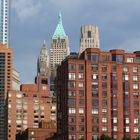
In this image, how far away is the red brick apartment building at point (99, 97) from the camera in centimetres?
18788

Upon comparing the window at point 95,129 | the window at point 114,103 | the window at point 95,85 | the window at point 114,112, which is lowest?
the window at point 95,129

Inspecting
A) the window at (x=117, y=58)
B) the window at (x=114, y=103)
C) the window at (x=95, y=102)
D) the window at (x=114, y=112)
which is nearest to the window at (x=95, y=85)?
the window at (x=95, y=102)

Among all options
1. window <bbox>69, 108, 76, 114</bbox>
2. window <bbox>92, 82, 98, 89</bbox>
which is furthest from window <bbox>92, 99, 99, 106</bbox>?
window <bbox>69, 108, 76, 114</bbox>

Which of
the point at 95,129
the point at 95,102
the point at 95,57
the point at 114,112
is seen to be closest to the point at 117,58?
the point at 95,57

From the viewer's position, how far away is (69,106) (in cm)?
18825

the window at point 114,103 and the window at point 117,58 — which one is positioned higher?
the window at point 117,58

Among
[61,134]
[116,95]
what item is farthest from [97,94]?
[61,134]

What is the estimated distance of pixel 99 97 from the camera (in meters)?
189

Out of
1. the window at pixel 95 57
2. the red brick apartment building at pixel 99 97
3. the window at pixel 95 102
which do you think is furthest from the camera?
the window at pixel 95 57

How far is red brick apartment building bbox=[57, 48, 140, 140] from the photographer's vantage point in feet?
616

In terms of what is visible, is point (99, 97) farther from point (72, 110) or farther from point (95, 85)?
point (72, 110)

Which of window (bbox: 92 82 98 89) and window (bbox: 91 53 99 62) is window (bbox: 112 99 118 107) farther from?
window (bbox: 91 53 99 62)

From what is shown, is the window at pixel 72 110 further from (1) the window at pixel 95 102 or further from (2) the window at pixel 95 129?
(2) the window at pixel 95 129

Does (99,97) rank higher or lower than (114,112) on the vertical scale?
higher
